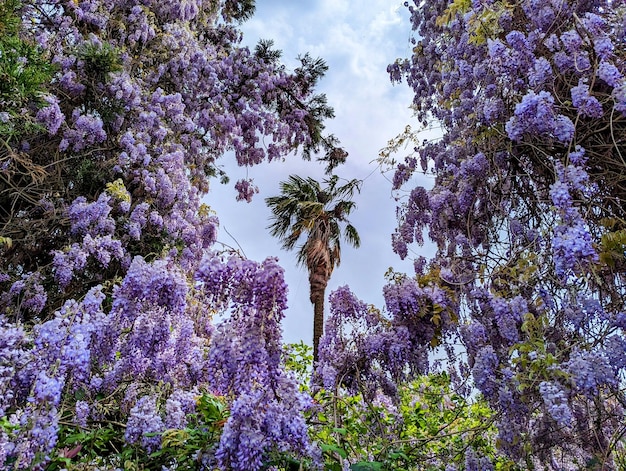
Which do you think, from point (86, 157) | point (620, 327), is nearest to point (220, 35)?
point (86, 157)

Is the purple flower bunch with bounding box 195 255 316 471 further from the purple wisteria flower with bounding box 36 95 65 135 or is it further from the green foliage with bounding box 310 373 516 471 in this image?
the purple wisteria flower with bounding box 36 95 65 135

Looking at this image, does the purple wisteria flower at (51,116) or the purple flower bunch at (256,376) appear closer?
the purple flower bunch at (256,376)

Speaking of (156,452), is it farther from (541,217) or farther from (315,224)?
(315,224)

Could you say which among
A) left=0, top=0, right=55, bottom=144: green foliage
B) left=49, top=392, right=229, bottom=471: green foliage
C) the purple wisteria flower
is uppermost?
the purple wisteria flower

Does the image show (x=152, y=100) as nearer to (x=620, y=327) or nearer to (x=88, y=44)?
(x=88, y=44)

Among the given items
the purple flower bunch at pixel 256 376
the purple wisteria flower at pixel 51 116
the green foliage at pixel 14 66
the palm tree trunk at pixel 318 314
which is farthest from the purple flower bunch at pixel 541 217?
the palm tree trunk at pixel 318 314

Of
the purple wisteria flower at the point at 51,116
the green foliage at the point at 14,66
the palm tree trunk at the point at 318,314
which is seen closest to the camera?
the green foliage at the point at 14,66

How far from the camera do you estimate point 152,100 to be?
691 cm

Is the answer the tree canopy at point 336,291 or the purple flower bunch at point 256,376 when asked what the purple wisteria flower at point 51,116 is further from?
the purple flower bunch at point 256,376

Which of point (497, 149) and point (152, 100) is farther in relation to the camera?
point (152, 100)

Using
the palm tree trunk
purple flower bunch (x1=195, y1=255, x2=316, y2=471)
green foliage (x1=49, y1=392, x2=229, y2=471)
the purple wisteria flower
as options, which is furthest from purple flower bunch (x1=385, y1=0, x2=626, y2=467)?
the palm tree trunk

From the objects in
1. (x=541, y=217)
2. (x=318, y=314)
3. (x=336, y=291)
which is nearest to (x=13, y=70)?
(x=336, y=291)

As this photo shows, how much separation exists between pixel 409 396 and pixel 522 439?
12.2 ft

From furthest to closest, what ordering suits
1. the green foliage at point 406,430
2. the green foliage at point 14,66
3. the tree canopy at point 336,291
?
the green foliage at point 14,66, the green foliage at point 406,430, the tree canopy at point 336,291
